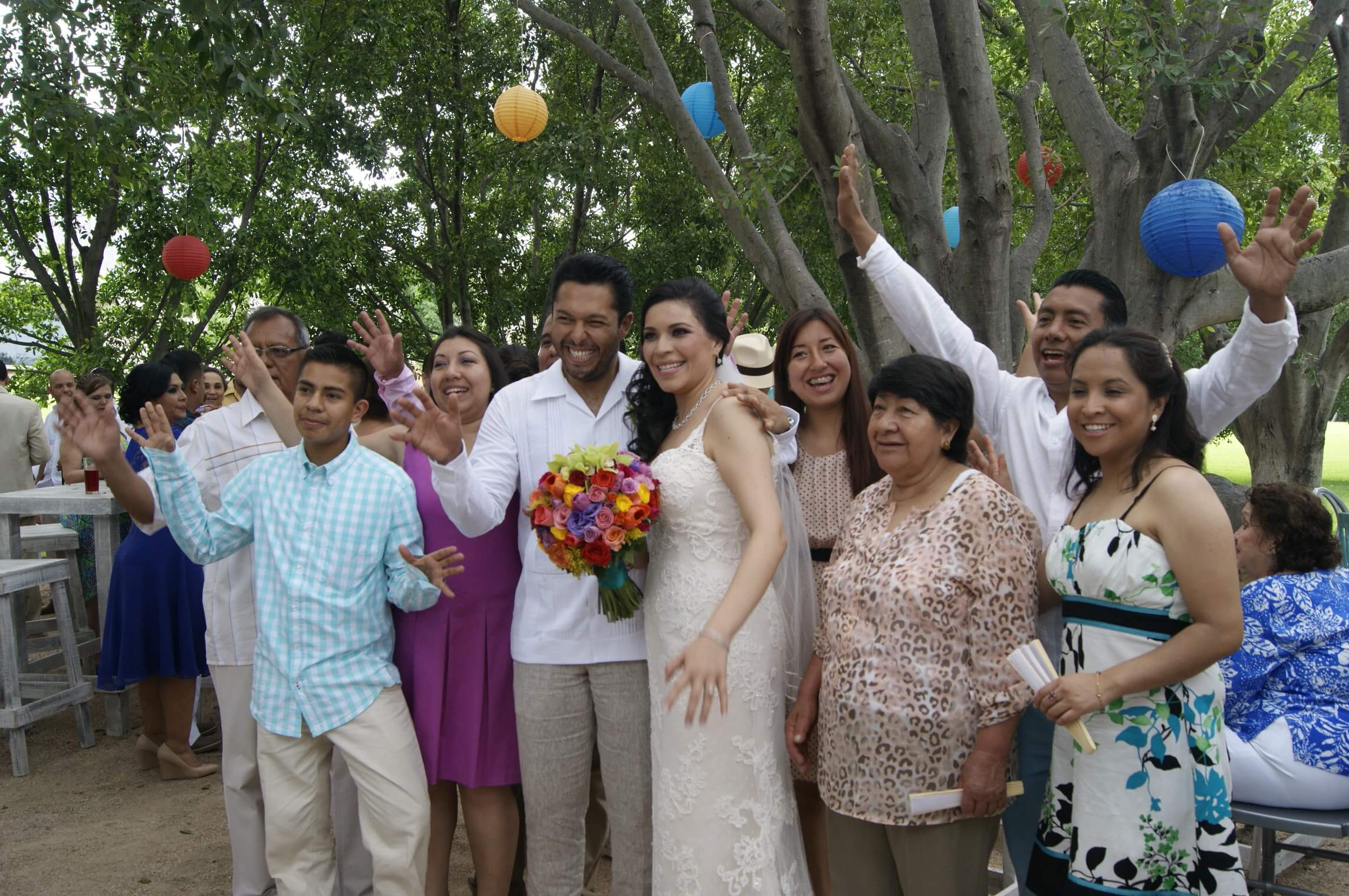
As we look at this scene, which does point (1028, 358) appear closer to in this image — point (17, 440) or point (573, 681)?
point (573, 681)

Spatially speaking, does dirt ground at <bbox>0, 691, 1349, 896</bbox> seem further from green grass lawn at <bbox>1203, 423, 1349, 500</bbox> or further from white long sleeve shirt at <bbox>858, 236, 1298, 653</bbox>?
green grass lawn at <bbox>1203, 423, 1349, 500</bbox>

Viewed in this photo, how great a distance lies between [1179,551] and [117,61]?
8.17 meters

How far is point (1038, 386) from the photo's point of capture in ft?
10.8

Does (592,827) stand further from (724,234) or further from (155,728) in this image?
(724,234)

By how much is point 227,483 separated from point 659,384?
190 cm

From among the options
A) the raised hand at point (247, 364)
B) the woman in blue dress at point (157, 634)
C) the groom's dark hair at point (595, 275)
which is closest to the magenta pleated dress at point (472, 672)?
the groom's dark hair at point (595, 275)

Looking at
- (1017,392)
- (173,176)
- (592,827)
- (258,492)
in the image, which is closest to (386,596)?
(258,492)

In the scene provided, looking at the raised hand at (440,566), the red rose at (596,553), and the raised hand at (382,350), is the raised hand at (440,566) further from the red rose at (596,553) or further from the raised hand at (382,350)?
the raised hand at (382,350)

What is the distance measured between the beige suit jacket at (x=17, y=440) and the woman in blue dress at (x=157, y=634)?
343 cm

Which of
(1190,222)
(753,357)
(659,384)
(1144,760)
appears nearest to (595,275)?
(659,384)

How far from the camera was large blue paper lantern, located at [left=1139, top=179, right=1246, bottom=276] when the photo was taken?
16.9 feet

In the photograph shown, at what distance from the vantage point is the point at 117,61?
7.57 metres

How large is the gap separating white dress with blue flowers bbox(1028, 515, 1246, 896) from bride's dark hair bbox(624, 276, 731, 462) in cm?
127

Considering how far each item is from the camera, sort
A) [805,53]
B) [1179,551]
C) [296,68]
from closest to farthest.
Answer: [1179,551] < [805,53] < [296,68]
